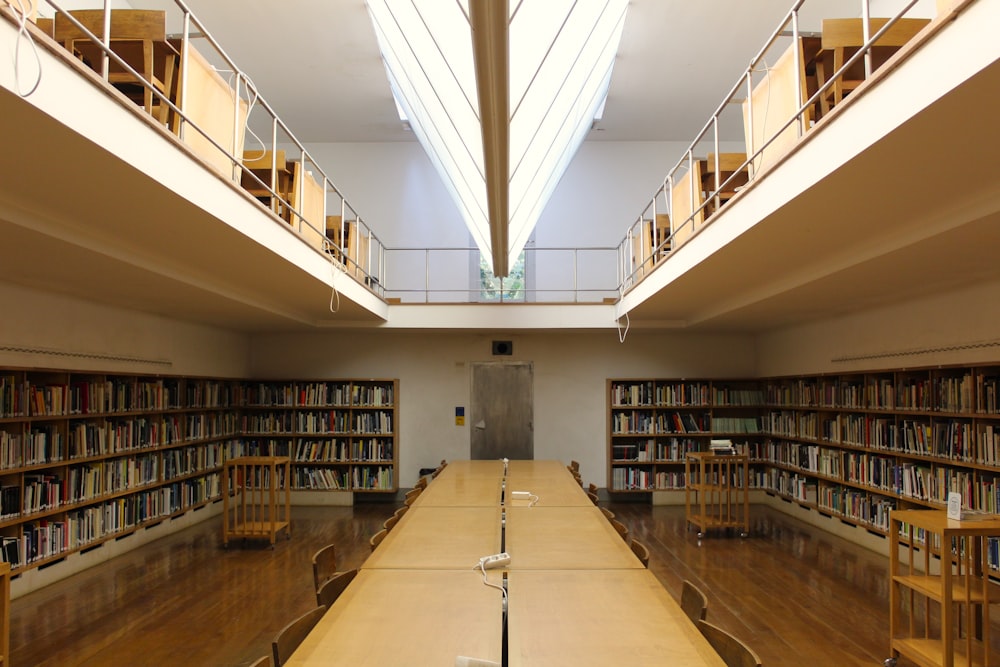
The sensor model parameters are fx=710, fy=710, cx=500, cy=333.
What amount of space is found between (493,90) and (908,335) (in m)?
5.46

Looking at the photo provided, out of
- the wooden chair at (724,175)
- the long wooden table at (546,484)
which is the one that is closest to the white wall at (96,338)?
the long wooden table at (546,484)

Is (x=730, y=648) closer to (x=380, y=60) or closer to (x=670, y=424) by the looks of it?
(x=670, y=424)

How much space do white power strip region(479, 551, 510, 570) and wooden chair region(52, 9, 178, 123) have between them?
292 cm

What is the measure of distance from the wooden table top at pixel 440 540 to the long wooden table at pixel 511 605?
0.4 inches

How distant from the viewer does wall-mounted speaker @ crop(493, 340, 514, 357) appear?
10664 mm

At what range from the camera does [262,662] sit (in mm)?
2322

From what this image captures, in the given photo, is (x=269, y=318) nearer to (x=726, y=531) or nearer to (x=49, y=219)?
(x=49, y=219)

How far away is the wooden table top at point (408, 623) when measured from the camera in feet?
8.08

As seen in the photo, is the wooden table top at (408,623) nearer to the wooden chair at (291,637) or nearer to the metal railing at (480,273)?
the wooden chair at (291,637)

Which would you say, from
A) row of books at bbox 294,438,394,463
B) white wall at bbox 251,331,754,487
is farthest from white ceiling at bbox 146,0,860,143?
row of books at bbox 294,438,394,463

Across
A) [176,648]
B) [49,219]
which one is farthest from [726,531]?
[49,219]

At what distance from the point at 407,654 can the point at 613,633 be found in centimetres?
77

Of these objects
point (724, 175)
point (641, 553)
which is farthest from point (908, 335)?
point (641, 553)

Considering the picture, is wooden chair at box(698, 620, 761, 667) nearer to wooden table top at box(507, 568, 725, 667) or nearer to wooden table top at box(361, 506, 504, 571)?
wooden table top at box(507, 568, 725, 667)
